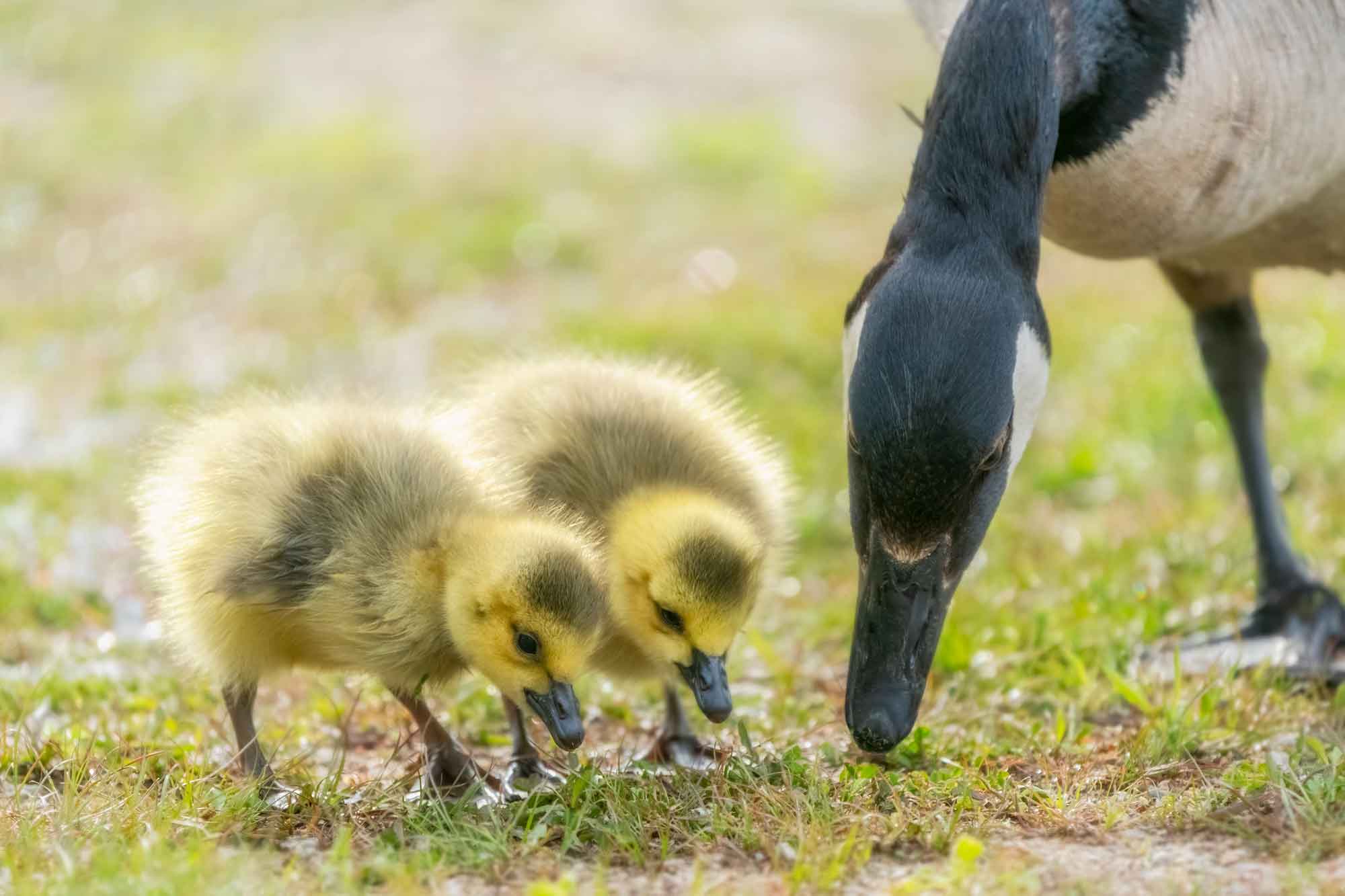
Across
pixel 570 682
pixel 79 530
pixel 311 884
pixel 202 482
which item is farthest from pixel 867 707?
pixel 79 530

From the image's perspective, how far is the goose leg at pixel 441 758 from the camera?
3654mm

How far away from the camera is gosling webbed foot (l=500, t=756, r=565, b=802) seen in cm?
360

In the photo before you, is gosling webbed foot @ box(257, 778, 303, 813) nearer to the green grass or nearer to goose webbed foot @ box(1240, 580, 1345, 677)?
the green grass

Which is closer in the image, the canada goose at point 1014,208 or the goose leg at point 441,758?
the canada goose at point 1014,208

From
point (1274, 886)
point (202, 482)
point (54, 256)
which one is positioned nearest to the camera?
point (1274, 886)

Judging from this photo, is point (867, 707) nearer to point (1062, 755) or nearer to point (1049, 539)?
point (1062, 755)

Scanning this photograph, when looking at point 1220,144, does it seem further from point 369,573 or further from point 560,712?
point 369,573

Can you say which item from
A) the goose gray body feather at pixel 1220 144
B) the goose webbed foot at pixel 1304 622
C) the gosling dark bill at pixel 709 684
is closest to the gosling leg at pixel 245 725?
the gosling dark bill at pixel 709 684

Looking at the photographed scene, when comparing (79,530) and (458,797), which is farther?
(79,530)

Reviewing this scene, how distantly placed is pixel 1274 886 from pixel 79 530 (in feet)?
15.2

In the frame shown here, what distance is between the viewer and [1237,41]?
12.8 ft

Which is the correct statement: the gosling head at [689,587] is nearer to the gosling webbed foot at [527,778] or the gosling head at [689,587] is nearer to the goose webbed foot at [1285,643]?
the gosling webbed foot at [527,778]

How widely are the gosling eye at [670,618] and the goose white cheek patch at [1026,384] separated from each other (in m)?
0.81

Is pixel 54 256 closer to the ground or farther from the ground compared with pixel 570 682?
closer to the ground
